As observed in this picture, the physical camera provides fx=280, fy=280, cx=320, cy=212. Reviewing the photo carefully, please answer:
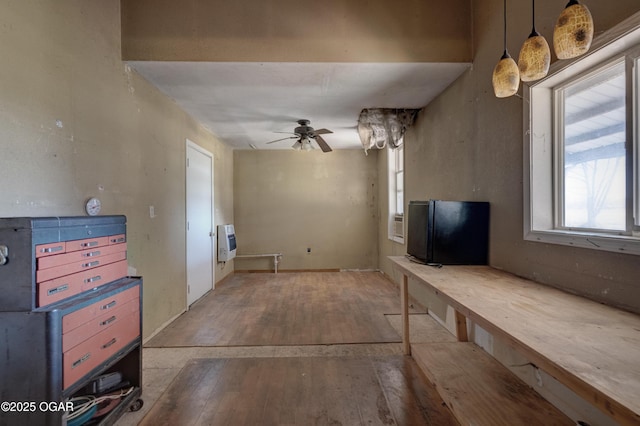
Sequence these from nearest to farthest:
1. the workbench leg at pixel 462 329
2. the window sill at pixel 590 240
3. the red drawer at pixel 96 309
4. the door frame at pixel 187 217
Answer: the window sill at pixel 590 240 → the red drawer at pixel 96 309 → the workbench leg at pixel 462 329 → the door frame at pixel 187 217

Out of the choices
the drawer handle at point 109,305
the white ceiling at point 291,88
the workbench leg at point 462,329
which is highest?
the white ceiling at point 291,88

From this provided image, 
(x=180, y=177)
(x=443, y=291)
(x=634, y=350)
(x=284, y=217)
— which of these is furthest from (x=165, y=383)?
(x=284, y=217)

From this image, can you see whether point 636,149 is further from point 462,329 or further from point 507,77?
point 462,329

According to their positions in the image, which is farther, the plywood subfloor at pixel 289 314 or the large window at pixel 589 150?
the plywood subfloor at pixel 289 314

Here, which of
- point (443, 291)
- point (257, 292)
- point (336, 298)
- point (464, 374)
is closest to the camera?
point (443, 291)

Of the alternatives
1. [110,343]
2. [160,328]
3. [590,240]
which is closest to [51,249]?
[110,343]

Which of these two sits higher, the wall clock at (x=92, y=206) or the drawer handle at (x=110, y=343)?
the wall clock at (x=92, y=206)

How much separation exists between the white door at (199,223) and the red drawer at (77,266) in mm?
2027

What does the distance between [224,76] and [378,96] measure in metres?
1.64

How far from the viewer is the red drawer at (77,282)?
49.4 inches

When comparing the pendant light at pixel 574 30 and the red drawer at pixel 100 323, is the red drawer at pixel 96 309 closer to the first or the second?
the red drawer at pixel 100 323

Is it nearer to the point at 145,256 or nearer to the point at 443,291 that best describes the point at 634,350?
the point at 443,291

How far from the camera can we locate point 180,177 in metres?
3.50

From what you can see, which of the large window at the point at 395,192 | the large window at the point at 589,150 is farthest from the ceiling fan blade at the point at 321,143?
the large window at the point at 589,150
